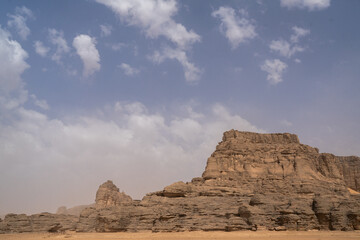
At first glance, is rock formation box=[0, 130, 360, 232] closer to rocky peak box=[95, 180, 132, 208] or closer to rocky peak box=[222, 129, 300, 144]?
rocky peak box=[222, 129, 300, 144]

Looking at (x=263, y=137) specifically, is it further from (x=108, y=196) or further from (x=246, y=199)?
(x=108, y=196)

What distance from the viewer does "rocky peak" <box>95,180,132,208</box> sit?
8331 cm

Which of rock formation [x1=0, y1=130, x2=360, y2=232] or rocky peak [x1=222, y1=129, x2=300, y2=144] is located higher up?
rocky peak [x1=222, y1=129, x2=300, y2=144]

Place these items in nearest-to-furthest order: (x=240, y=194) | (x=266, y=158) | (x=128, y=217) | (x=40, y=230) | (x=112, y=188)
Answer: (x=128, y=217) < (x=240, y=194) < (x=40, y=230) < (x=266, y=158) < (x=112, y=188)

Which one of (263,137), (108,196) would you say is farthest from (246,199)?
(108,196)

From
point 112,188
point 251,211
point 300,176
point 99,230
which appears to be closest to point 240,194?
point 251,211

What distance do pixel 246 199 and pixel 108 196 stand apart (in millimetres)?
46412

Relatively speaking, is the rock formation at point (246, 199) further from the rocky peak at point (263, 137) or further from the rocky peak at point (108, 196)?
the rocky peak at point (108, 196)

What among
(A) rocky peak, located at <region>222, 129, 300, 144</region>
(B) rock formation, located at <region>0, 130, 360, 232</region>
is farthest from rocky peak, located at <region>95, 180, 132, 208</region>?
(A) rocky peak, located at <region>222, 129, 300, 144</region>

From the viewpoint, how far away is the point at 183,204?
46.1 meters

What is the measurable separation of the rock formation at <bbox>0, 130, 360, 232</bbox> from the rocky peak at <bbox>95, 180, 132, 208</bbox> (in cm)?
1752

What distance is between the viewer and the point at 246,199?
49719 mm

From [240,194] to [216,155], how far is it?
12565mm

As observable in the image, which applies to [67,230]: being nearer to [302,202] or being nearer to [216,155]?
[216,155]
